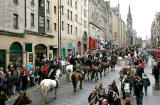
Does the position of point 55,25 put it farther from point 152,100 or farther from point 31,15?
point 152,100

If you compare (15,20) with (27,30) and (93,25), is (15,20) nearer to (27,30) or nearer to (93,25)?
(27,30)

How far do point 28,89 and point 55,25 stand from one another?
2226 centimetres

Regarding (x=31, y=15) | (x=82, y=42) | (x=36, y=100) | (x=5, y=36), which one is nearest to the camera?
(x=36, y=100)

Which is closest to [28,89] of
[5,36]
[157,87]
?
[5,36]

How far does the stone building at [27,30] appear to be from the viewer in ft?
79.9

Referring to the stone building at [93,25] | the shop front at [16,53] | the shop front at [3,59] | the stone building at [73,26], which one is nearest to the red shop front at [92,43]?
the stone building at [93,25]

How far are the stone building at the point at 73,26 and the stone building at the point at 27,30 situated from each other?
2841mm

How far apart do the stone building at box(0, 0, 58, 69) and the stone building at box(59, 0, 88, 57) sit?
2.84 meters

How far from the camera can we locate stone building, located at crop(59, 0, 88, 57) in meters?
41.9

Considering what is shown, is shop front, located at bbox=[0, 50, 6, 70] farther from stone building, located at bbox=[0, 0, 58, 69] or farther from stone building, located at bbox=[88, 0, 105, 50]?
stone building, located at bbox=[88, 0, 105, 50]

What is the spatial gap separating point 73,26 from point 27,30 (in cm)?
2021

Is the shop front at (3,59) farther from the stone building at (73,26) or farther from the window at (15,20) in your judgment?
the stone building at (73,26)

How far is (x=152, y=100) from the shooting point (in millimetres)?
15039

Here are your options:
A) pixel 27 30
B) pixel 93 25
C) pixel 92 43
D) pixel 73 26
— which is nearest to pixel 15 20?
pixel 27 30
